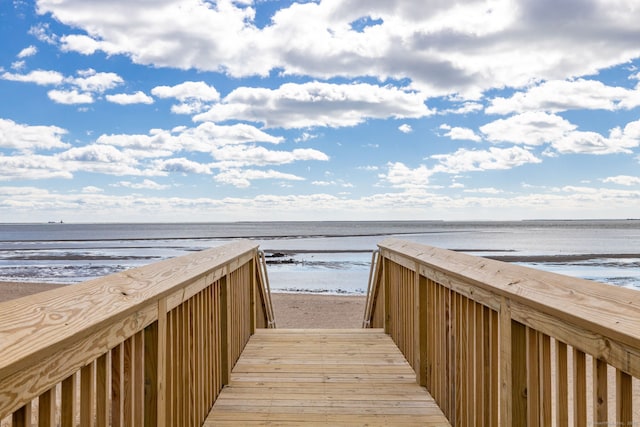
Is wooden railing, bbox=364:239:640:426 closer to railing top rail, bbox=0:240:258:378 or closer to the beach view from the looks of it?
the beach view

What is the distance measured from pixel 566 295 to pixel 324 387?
237cm

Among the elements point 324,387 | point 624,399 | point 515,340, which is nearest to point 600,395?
point 624,399

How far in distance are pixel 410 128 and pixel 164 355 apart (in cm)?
5137

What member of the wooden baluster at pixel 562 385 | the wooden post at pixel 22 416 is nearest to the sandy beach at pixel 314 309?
the wooden baluster at pixel 562 385

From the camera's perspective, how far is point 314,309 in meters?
10.9

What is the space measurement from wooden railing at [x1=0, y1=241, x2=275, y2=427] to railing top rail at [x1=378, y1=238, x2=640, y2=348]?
1268 millimetres

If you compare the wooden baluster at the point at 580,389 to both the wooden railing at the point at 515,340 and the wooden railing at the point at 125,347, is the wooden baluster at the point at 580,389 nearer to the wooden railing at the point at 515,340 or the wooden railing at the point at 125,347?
the wooden railing at the point at 515,340

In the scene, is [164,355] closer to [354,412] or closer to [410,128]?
[354,412]

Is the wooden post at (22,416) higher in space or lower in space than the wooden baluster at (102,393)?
higher

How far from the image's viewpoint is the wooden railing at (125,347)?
0.94 metres

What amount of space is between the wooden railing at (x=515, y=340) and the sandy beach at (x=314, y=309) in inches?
241

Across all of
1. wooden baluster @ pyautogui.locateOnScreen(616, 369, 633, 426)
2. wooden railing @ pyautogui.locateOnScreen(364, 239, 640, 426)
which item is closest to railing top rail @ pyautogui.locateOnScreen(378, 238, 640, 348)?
wooden railing @ pyautogui.locateOnScreen(364, 239, 640, 426)

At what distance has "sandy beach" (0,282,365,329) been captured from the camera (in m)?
9.54

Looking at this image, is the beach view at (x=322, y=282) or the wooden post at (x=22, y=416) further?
the beach view at (x=322, y=282)
